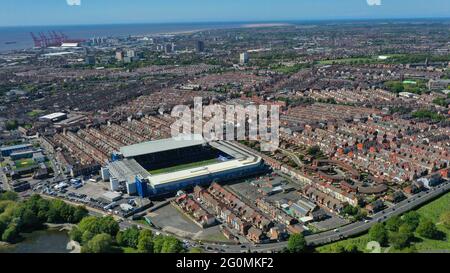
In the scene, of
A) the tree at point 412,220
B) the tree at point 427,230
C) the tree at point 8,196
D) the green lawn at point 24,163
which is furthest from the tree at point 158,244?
the green lawn at point 24,163

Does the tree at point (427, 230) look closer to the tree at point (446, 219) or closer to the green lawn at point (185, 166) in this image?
the tree at point (446, 219)

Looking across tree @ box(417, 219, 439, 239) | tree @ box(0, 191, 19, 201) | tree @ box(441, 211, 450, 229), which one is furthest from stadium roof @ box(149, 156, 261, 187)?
tree @ box(441, 211, 450, 229)

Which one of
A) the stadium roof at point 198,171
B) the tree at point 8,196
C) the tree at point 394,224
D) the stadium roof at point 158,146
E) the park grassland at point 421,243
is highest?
the stadium roof at point 158,146

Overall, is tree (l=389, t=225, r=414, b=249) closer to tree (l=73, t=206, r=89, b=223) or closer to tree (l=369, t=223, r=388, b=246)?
tree (l=369, t=223, r=388, b=246)
